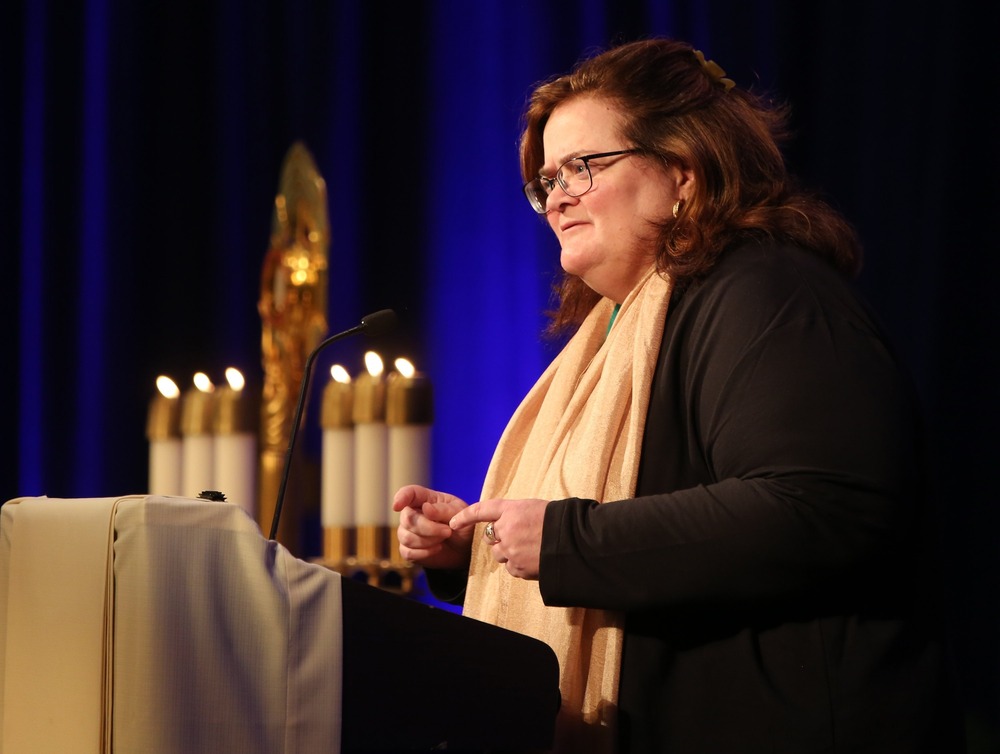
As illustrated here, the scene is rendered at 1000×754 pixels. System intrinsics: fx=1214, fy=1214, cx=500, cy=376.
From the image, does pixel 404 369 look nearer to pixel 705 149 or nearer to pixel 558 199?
pixel 558 199

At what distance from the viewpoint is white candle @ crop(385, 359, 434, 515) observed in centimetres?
266

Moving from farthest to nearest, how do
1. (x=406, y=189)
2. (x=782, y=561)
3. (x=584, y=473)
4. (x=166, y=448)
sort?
(x=406, y=189), (x=166, y=448), (x=584, y=473), (x=782, y=561)

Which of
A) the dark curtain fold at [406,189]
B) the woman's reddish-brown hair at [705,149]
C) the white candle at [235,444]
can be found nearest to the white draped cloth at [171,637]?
the woman's reddish-brown hair at [705,149]

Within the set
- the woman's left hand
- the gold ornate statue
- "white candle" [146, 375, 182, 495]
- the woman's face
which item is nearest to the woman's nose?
the woman's face

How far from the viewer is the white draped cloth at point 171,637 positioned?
38.6 inches

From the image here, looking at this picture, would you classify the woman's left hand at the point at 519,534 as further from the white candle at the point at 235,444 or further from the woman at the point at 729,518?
the white candle at the point at 235,444

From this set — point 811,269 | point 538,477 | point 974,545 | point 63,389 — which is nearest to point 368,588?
point 538,477

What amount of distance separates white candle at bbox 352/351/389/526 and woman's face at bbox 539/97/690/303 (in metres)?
1.11

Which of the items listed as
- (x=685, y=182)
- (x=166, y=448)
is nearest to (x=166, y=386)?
(x=166, y=448)

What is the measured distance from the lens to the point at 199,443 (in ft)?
9.93

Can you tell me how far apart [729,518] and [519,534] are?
220 millimetres

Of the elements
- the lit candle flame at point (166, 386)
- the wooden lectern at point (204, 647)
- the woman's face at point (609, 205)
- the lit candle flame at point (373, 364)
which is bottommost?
the wooden lectern at point (204, 647)

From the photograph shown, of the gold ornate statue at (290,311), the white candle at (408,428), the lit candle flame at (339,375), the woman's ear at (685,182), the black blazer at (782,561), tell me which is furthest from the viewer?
the gold ornate statue at (290,311)

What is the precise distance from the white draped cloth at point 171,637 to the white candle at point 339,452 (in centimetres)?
175
